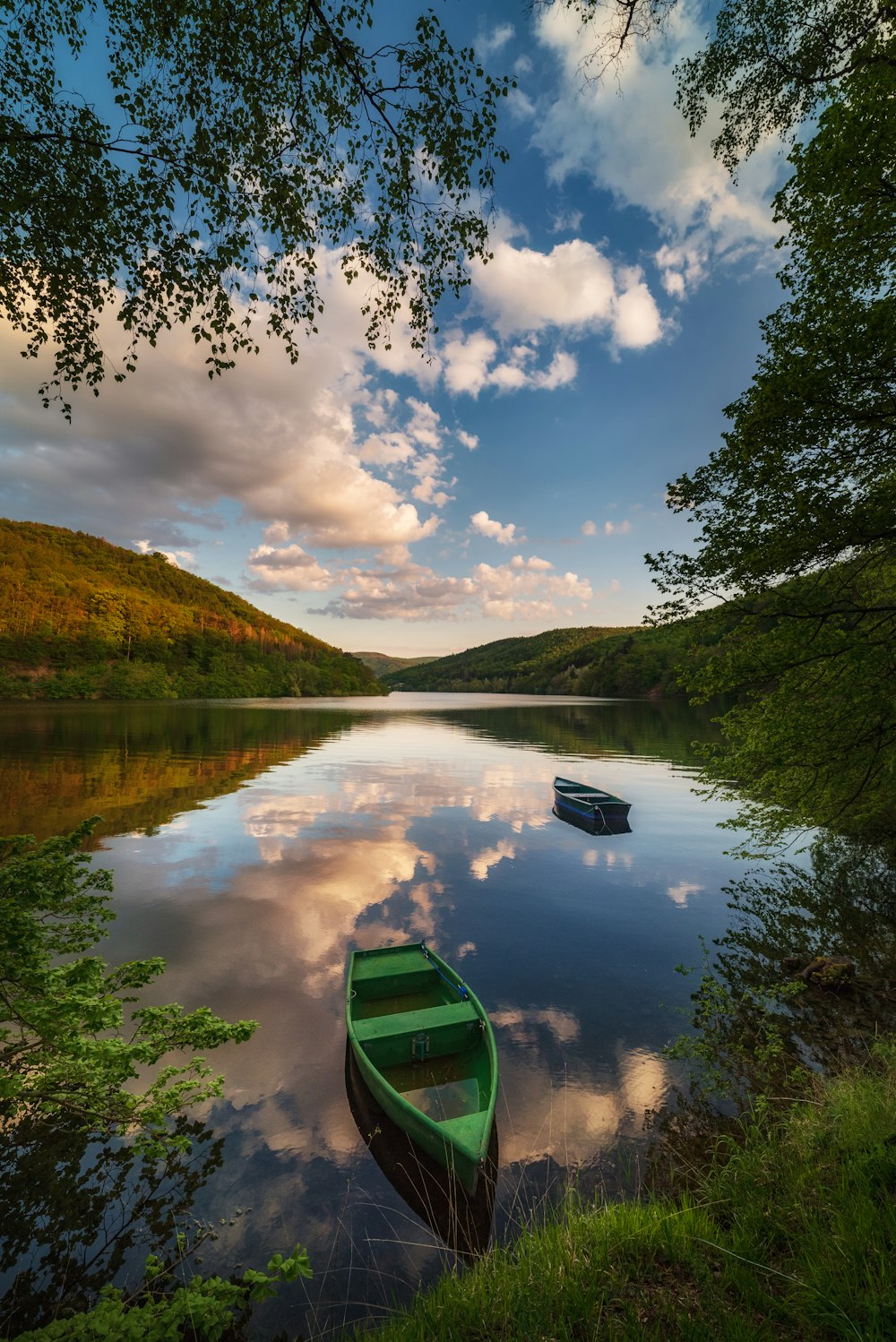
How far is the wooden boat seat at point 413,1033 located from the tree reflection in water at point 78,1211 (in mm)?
2726

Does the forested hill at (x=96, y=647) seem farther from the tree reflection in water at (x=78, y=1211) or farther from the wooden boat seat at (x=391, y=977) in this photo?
the tree reflection in water at (x=78, y=1211)

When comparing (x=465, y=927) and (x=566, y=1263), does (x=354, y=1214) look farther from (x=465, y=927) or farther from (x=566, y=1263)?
(x=465, y=927)

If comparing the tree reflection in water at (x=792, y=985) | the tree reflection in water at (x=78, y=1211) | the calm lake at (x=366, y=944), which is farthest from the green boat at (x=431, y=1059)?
the tree reflection in water at (x=792, y=985)

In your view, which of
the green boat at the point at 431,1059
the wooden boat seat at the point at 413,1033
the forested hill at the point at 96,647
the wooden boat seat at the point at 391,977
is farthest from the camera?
the forested hill at the point at 96,647

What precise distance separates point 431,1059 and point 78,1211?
5417 millimetres

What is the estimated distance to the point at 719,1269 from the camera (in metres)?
4.30

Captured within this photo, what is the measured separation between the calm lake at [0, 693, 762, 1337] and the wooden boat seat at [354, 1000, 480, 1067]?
1.21m

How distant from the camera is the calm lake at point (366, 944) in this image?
722 centimetres

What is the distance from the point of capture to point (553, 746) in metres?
64.3

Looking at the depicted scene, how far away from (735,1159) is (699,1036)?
562 centimetres

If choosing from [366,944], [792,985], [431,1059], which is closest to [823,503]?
[792,985]

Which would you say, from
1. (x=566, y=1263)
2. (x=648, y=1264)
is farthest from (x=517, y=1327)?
(x=648, y=1264)

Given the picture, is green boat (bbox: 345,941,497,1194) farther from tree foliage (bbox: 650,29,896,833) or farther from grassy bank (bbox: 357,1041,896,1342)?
tree foliage (bbox: 650,29,896,833)

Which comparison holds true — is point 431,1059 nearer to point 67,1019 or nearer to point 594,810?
point 67,1019
